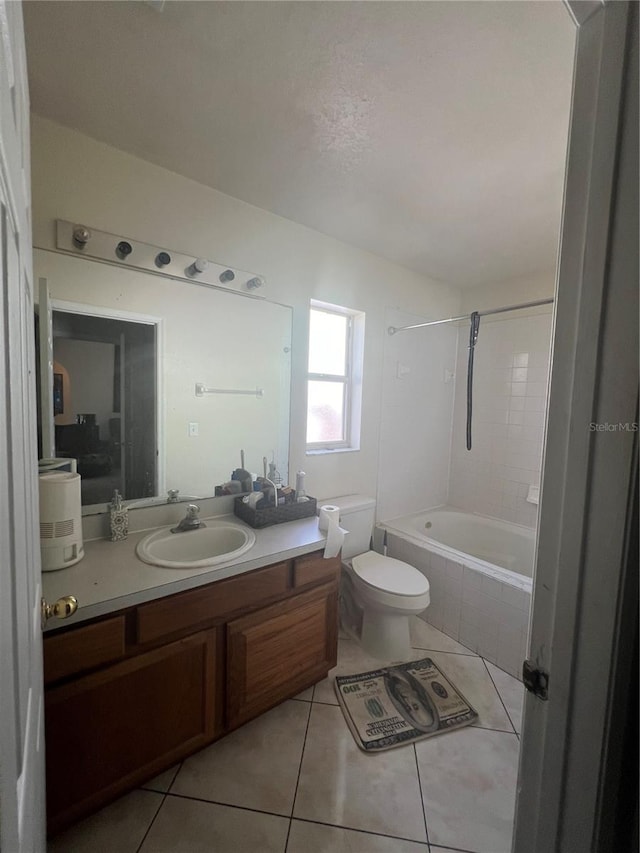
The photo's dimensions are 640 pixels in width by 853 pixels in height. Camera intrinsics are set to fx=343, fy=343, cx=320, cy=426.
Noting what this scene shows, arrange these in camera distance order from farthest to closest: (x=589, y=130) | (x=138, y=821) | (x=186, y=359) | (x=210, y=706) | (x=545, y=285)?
(x=545, y=285) → (x=186, y=359) → (x=210, y=706) → (x=138, y=821) → (x=589, y=130)

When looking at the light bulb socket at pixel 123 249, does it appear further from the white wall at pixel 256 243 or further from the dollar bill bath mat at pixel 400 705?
the dollar bill bath mat at pixel 400 705

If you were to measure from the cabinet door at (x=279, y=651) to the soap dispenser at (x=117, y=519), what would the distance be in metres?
0.62

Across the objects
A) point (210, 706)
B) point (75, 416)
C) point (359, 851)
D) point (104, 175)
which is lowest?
point (359, 851)

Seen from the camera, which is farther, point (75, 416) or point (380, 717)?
point (380, 717)

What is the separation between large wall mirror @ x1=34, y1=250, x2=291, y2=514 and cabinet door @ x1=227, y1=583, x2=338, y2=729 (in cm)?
70

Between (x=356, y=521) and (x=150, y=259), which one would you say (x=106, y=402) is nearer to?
(x=150, y=259)

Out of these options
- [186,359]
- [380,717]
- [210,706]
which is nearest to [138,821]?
[210,706]

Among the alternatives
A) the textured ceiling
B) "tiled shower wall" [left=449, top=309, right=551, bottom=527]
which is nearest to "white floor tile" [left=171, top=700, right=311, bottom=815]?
"tiled shower wall" [left=449, top=309, right=551, bottom=527]

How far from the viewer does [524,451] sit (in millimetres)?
2738

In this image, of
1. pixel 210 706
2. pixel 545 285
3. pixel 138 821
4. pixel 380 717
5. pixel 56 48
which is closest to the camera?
pixel 56 48

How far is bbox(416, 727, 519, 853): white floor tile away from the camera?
3.84ft

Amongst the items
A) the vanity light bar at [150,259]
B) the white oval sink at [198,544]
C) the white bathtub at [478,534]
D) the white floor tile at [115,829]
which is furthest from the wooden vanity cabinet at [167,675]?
the vanity light bar at [150,259]

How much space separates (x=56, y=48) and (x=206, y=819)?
99.8 inches

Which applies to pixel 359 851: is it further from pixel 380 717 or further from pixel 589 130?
pixel 589 130
